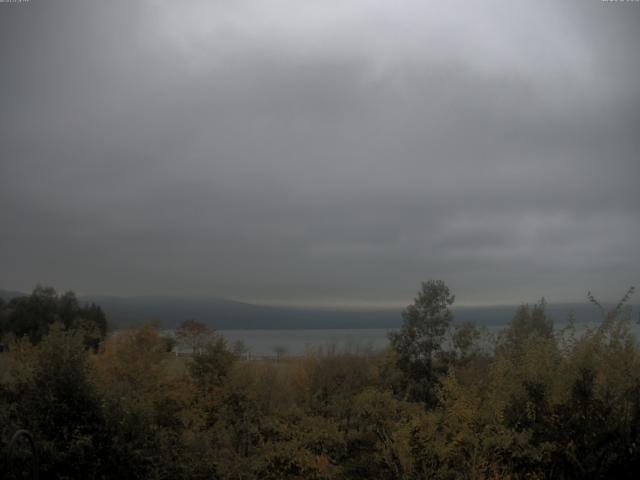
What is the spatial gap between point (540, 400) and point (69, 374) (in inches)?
466

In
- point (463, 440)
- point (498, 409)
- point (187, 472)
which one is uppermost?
point (498, 409)

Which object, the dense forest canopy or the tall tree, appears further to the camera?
the tall tree

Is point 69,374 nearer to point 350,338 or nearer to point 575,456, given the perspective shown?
point 575,456

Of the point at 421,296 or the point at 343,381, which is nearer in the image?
the point at 343,381

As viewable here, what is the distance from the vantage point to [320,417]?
928 inches

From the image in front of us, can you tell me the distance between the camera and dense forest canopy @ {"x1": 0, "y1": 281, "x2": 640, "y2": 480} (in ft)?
42.9

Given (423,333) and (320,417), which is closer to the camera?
(320,417)

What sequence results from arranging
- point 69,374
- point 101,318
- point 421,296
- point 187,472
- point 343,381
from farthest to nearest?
point 101,318 < point 421,296 < point 343,381 < point 187,472 < point 69,374

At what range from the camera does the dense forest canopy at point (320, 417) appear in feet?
42.9

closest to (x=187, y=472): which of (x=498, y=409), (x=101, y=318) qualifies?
(x=498, y=409)

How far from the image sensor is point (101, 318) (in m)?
45.1

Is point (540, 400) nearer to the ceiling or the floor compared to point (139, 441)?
nearer to the ceiling

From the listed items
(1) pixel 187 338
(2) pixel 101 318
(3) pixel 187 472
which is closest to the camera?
(3) pixel 187 472

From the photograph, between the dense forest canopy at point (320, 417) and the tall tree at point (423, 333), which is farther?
the tall tree at point (423, 333)
